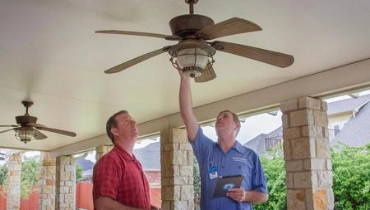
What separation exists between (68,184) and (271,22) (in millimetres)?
6849

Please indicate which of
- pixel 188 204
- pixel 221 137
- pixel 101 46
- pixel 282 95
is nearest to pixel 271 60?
pixel 221 137

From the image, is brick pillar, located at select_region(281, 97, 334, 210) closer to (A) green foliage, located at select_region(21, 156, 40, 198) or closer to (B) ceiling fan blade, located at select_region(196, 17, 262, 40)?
(B) ceiling fan blade, located at select_region(196, 17, 262, 40)

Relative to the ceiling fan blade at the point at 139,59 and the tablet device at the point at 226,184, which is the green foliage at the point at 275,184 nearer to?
the tablet device at the point at 226,184

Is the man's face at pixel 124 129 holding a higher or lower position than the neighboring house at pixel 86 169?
higher

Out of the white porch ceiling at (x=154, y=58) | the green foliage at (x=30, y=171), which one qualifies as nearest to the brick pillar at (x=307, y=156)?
the white porch ceiling at (x=154, y=58)

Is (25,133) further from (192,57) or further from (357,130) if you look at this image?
(357,130)

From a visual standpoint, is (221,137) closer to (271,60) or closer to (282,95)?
(271,60)

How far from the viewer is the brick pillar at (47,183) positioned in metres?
8.69

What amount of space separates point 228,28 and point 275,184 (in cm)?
350

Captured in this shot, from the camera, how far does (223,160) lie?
2.46 m

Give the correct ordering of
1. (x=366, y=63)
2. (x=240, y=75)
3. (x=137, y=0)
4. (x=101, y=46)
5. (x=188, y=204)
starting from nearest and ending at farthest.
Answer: (x=137, y=0)
(x=101, y=46)
(x=366, y=63)
(x=240, y=75)
(x=188, y=204)

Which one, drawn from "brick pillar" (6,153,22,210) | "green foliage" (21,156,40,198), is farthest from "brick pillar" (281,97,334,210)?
"green foliage" (21,156,40,198)

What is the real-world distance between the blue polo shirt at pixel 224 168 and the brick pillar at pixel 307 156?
3.92ft

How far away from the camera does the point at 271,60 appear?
7.47 feet
